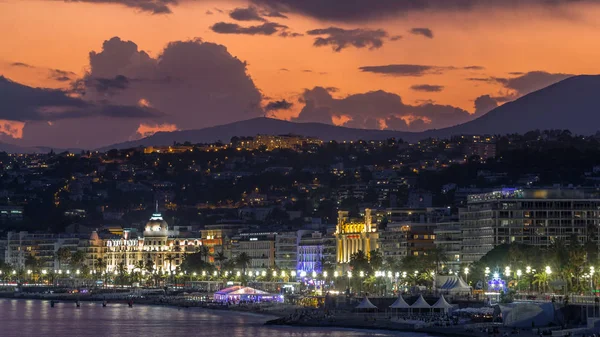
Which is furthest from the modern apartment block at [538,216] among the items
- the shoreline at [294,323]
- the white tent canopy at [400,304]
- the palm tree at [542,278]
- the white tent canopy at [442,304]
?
the white tent canopy at [442,304]

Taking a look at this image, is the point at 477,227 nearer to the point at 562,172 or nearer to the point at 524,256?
the point at 524,256

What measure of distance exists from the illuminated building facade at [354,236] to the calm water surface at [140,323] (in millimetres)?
24646

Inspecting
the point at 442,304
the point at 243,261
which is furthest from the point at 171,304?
the point at 442,304

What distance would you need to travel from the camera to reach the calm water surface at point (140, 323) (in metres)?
111

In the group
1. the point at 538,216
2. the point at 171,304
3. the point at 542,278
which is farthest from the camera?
the point at 171,304

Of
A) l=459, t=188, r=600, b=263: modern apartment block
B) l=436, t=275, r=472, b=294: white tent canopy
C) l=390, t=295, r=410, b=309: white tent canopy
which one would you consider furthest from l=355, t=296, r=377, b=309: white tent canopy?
l=459, t=188, r=600, b=263: modern apartment block

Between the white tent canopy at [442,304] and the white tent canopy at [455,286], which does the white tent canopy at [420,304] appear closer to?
the white tent canopy at [442,304]

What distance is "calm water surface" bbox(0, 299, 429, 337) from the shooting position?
110625 millimetres

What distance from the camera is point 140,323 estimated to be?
127000 millimetres

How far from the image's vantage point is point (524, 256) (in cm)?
11788

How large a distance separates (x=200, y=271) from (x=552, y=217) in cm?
7275

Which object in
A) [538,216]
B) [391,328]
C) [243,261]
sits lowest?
[391,328]

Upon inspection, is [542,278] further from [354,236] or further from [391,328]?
[354,236]

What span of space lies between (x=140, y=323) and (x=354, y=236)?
164 feet
